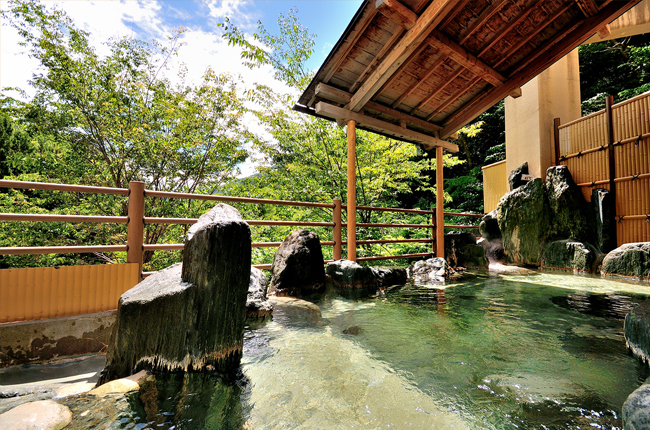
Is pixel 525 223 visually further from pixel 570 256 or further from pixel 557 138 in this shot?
pixel 557 138

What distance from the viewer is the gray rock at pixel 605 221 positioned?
20.1 feet

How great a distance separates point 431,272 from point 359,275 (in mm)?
1826

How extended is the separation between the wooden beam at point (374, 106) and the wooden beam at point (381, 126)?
16 centimetres

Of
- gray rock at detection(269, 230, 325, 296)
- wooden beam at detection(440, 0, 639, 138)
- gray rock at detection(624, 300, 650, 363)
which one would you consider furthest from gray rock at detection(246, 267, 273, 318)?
wooden beam at detection(440, 0, 639, 138)

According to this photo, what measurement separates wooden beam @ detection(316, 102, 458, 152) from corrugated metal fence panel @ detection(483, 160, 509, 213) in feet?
14.3

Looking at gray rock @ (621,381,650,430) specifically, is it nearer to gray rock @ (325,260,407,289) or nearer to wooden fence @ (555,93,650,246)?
gray rock @ (325,260,407,289)

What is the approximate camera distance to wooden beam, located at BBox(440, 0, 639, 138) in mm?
3373

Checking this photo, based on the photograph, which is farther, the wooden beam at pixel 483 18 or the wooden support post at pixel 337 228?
the wooden support post at pixel 337 228

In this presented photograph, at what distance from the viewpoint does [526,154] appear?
8.12m

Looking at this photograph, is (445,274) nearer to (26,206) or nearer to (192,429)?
(192,429)

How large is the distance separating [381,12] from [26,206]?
722cm

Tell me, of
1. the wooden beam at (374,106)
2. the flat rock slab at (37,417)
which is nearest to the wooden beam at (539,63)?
the wooden beam at (374,106)

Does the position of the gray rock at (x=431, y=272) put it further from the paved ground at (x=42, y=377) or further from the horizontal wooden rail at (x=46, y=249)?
the horizontal wooden rail at (x=46, y=249)

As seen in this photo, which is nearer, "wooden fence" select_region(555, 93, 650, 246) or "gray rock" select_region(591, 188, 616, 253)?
"wooden fence" select_region(555, 93, 650, 246)
